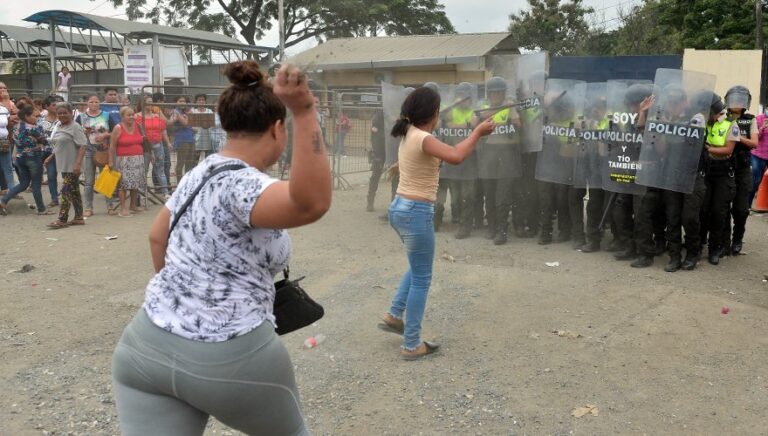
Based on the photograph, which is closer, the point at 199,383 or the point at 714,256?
the point at 199,383

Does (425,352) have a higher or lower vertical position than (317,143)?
lower

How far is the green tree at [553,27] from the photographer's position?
115 ft

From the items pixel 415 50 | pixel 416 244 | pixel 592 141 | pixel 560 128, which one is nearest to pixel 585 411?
pixel 416 244

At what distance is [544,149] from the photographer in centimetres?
805

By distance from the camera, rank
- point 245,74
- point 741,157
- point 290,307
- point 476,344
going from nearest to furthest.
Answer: point 245,74, point 290,307, point 476,344, point 741,157

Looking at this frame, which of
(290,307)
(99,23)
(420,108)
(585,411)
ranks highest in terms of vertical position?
(99,23)

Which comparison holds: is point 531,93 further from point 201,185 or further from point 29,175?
point 29,175

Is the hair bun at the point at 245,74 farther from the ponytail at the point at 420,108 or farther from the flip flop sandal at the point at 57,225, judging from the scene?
the flip flop sandal at the point at 57,225

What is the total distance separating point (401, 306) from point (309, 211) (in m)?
3.25

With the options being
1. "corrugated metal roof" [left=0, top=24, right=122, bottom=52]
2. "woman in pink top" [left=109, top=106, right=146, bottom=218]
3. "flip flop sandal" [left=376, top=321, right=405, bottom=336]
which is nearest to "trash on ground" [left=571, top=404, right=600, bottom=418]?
"flip flop sandal" [left=376, top=321, right=405, bottom=336]

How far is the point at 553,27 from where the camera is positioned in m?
35.2

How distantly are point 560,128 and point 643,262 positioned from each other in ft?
6.19

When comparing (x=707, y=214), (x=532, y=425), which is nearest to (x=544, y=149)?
(x=707, y=214)

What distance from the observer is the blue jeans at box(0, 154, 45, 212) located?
10.2 meters
